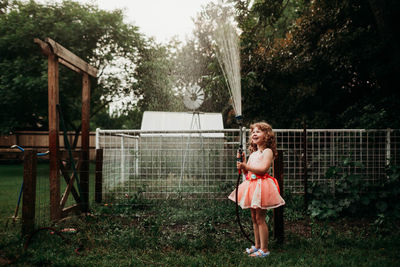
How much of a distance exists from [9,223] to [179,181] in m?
2.78

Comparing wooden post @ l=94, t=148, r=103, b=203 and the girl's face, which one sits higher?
the girl's face

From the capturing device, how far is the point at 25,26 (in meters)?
12.0

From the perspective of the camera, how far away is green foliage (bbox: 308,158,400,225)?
4.50 meters

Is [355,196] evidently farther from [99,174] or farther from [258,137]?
[99,174]

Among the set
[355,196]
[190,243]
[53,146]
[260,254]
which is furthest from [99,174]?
[355,196]

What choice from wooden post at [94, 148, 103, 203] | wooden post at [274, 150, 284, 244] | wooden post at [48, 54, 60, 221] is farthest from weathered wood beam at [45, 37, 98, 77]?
wooden post at [274, 150, 284, 244]

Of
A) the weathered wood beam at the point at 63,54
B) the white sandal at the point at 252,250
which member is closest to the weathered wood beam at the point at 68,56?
the weathered wood beam at the point at 63,54

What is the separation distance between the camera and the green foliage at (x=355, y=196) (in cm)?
450

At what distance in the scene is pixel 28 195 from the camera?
370 centimetres

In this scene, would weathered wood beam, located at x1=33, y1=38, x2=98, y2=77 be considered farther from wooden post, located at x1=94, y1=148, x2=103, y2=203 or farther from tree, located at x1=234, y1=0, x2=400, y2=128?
tree, located at x1=234, y1=0, x2=400, y2=128

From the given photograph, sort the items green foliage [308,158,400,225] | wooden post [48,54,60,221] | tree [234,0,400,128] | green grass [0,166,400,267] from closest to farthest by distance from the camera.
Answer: green grass [0,166,400,267], wooden post [48,54,60,221], green foliage [308,158,400,225], tree [234,0,400,128]

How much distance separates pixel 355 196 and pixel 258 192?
2414 millimetres

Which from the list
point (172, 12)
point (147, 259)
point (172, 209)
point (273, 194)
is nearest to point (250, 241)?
point (273, 194)

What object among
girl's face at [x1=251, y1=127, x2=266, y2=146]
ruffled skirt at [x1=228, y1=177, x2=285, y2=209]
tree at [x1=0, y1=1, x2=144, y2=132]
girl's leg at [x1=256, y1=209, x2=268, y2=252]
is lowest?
girl's leg at [x1=256, y1=209, x2=268, y2=252]
